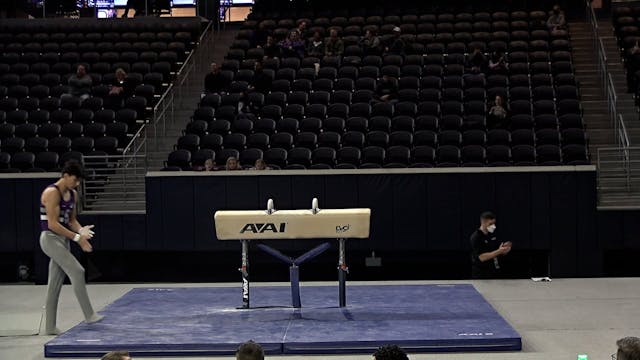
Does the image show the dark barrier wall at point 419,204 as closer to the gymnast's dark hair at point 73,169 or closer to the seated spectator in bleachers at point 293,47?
the gymnast's dark hair at point 73,169

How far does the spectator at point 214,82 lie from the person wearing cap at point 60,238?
9811mm

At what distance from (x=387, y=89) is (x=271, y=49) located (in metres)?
3.77

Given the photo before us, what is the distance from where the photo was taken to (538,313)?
11062 mm

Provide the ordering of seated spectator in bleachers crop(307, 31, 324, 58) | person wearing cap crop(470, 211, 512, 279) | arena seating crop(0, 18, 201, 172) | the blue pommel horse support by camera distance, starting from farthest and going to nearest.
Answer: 1. seated spectator in bleachers crop(307, 31, 324, 58)
2. arena seating crop(0, 18, 201, 172)
3. person wearing cap crop(470, 211, 512, 279)
4. the blue pommel horse support

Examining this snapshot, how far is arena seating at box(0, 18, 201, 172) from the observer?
17562mm

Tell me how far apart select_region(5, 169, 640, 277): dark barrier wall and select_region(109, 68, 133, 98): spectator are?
508cm

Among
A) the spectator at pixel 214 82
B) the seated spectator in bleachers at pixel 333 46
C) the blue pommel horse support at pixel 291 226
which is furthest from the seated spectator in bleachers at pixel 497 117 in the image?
the blue pommel horse support at pixel 291 226

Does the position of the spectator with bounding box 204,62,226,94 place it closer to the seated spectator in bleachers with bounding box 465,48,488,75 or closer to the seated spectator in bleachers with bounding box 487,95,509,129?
the seated spectator in bleachers with bounding box 465,48,488,75

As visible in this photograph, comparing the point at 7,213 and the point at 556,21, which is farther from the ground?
the point at 556,21

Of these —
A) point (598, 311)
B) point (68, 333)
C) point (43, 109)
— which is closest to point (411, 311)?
point (598, 311)

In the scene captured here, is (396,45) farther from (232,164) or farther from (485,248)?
(485,248)

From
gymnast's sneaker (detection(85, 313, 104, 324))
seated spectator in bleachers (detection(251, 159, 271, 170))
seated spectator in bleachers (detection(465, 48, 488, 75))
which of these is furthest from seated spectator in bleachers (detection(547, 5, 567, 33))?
gymnast's sneaker (detection(85, 313, 104, 324))

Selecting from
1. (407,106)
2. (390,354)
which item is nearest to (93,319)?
(390,354)

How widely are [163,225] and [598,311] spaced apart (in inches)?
275
